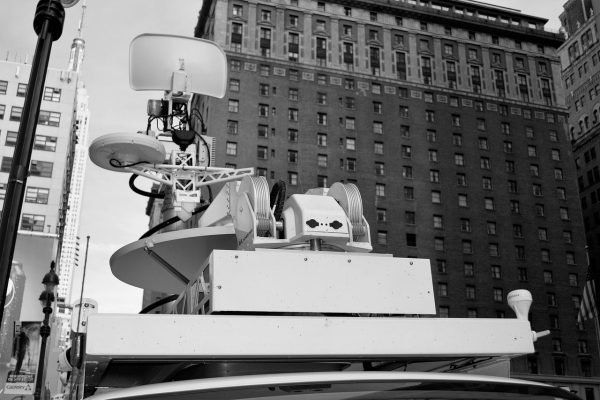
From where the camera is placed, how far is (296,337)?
2.58m

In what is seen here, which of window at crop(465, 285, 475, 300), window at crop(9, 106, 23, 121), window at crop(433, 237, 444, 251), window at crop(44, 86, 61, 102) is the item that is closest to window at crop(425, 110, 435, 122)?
window at crop(433, 237, 444, 251)

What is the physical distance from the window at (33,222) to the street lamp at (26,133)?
55.7m

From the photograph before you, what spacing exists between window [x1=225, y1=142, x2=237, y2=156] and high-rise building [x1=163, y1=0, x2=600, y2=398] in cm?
11

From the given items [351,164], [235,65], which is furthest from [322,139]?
[235,65]

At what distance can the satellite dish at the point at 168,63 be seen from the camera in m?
7.53

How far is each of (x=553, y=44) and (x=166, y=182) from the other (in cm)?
9088

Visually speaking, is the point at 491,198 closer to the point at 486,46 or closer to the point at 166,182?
the point at 486,46

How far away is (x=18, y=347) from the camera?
41438 mm

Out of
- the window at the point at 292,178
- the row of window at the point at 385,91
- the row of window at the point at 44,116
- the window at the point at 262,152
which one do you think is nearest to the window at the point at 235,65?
the row of window at the point at 385,91

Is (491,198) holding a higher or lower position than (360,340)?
higher

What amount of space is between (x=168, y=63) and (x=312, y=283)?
5.36 m

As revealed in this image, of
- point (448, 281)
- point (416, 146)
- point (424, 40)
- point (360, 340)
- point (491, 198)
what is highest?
point (424, 40)

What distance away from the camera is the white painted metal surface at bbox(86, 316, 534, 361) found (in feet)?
7.97

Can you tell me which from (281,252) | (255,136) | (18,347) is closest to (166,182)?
(281,252)
